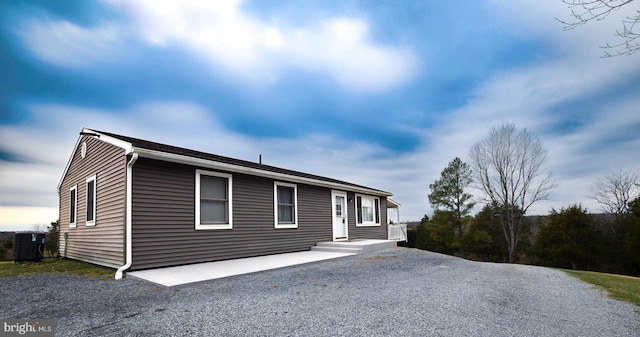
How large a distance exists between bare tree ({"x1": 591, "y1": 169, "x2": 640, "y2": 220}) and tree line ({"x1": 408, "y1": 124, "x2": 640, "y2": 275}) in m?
0.05

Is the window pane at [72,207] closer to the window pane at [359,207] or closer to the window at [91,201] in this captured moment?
the window at [91,201]

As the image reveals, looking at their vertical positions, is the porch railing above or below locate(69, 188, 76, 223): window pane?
below

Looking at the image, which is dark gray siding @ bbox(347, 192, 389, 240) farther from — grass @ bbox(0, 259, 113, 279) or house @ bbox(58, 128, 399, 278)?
grass @ bbox(0, 259, 113, 279)

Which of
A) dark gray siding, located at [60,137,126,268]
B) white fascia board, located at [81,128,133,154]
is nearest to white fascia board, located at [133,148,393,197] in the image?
white fascia board, located at [81,128,133,154]

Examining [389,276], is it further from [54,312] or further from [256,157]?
[256,157]

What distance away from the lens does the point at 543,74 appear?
35.6 ft

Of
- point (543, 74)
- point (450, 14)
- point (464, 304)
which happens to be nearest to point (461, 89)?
point (543, 74)

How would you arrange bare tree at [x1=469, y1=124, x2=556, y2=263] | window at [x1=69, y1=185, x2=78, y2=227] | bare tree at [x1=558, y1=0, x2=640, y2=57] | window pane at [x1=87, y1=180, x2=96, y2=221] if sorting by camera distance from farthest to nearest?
bare tree at [x1=469, y1=124, x2=556, y2=263], window at [x1=69, y1=185, x2=78, y2=227], window pane at [x1=87, y1=180, x2=96, y2=221], bare tree at [x1=558, y1=0, x2=640, y2=57]

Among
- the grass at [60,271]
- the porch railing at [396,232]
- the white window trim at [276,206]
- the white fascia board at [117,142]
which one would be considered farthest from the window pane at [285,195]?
the porch railing at [396,232]

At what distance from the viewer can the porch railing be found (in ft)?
56.5

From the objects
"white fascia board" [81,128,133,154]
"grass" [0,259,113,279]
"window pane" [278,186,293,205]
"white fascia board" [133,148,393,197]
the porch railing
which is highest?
"white fascia board" [81,128,133,154]

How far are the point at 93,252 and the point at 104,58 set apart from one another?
5669 millimetres

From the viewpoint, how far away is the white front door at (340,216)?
42.7ft

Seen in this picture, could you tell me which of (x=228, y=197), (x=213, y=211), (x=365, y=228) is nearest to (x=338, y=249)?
(x=365, y=228)
